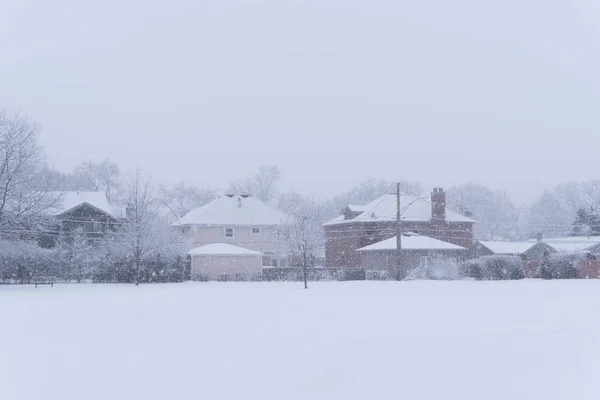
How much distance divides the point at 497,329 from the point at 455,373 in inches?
242

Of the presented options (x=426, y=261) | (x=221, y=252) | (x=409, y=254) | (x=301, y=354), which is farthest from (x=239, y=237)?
(x=301, y=354)

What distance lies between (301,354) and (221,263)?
42607 millimetres

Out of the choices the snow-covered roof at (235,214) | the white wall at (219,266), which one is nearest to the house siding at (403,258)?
the white wall at (219,266)

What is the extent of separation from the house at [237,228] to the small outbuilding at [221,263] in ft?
45.3

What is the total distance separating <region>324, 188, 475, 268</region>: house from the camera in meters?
68.0

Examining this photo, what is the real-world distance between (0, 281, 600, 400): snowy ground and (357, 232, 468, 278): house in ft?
118

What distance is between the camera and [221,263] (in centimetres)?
5566

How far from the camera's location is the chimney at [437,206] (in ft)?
224

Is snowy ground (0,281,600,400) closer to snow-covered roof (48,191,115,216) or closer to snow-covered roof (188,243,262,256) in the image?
snow-covered roof (188,243,262,256)

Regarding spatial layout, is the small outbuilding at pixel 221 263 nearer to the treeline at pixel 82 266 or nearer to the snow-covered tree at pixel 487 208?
the treeline at pixel 82 266

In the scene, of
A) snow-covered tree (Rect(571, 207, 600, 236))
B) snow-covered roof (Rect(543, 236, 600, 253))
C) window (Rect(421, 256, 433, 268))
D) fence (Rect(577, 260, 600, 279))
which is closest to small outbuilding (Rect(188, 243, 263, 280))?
window (Rect(421, 256, 433, 268))

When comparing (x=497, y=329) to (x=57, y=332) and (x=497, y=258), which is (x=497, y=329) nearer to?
(x=57, y=332)

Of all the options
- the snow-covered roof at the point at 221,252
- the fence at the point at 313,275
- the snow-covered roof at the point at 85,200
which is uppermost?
the snow-covered roof at the point at 85,200

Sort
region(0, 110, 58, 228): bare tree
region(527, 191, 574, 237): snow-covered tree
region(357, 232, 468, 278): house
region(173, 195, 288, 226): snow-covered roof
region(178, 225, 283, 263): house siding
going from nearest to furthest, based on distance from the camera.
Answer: region(0, 110, 58, 228): bare tree → region(357, 232, 468, 278): house → region(178, 225, 283, 263): house siding → region(173, 195, 288, 226): snow-covered roof → region(527, 191, 574, 237): snow-covered tree
